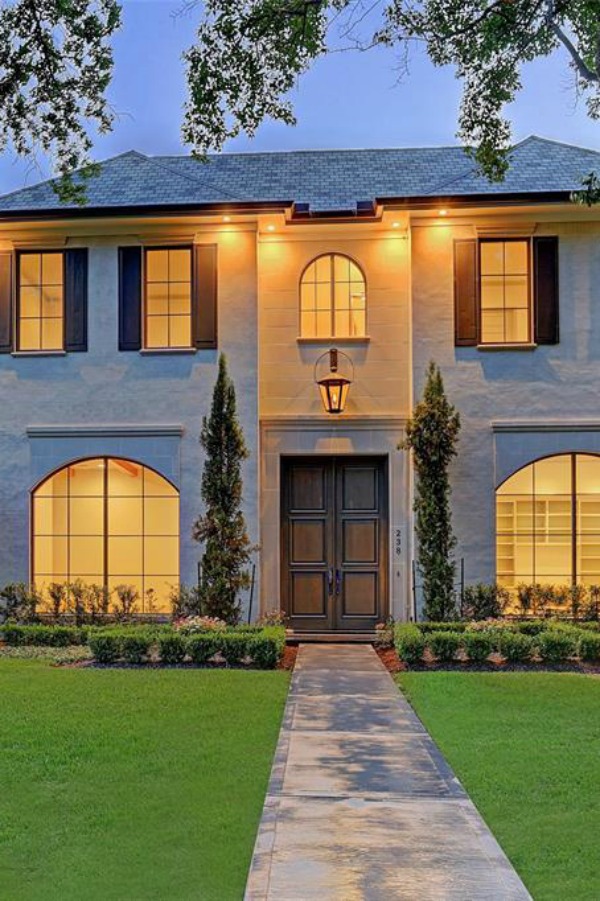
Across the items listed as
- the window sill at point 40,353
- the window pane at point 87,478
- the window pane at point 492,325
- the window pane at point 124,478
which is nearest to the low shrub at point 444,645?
the window pane at point 492,325

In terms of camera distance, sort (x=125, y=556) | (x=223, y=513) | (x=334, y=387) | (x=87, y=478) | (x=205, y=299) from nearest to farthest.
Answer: (x=223, y=513) < (x=334, y=387) < (x=205, y=299) < (x=125, y=556) < (x=87, y=478)

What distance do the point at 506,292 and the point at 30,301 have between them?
7282 millimetres

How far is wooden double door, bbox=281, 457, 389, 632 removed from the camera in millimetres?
13797

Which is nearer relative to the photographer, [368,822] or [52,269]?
[368,822]

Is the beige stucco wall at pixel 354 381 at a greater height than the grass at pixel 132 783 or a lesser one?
greater

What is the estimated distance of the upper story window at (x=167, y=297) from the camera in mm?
13930

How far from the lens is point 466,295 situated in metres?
13.5

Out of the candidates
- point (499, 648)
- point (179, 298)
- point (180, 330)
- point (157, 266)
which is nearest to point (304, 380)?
point (180, 330)

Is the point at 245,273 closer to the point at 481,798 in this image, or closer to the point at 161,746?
the point at 161,746

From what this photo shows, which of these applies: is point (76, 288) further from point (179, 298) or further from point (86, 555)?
point (86, 555)

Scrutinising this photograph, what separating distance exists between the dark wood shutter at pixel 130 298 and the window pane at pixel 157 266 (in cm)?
14

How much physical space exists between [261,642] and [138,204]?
23.3ft

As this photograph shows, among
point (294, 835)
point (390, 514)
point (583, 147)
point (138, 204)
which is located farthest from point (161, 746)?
point (583, 147)

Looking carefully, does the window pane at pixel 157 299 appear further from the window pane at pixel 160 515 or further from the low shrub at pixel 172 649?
the low shrub at pixel 172 649
